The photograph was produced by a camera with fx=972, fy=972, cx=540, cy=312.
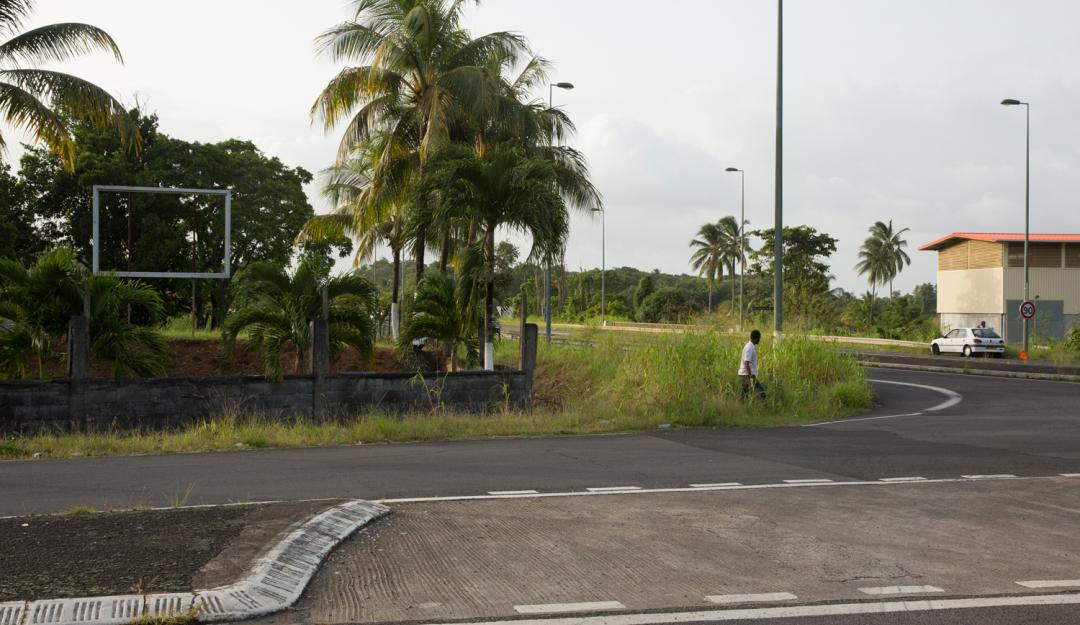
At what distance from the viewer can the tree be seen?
1634 centimetres

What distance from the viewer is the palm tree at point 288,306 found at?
1775cm

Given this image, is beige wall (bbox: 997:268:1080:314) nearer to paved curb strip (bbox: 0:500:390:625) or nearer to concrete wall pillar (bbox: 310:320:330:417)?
concrete wall pillar (bbox: 310:320:330:417)

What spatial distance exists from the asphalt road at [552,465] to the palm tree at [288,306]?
17.1ft

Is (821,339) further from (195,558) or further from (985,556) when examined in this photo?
(195,558)

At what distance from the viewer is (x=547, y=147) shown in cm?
2712

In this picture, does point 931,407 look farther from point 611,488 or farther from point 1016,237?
point 1016,237

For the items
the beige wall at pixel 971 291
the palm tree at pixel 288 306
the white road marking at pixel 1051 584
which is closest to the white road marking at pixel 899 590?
the white road marking at pixel 1051 584

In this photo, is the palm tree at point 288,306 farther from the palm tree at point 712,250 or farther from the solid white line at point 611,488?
the palm tree at point 712,250

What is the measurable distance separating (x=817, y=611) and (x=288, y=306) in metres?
13.9

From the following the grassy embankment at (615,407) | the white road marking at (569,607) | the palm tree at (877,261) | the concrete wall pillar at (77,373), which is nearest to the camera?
the white road marking at (569,607)

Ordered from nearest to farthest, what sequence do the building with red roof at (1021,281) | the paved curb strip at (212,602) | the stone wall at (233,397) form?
the paved curb strip at (212,602)
the stone wall at (233,397)
the building with red roof at (1021,281)

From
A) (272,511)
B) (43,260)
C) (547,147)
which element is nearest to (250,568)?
(272,511)

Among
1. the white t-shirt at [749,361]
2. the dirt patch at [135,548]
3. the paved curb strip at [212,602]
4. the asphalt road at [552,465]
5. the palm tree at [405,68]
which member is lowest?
the asphalt road at [552,465]

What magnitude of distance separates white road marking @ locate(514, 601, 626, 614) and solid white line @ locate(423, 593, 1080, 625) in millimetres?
127
